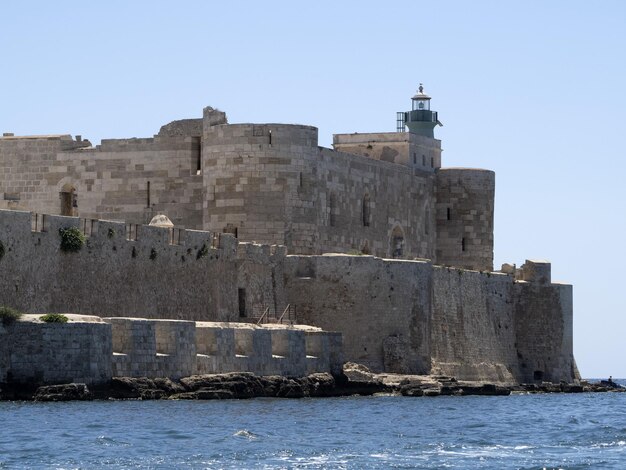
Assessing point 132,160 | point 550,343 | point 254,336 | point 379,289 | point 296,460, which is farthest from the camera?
point 550,343

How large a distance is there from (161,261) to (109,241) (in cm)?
236

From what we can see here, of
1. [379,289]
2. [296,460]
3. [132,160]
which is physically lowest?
[296,460]

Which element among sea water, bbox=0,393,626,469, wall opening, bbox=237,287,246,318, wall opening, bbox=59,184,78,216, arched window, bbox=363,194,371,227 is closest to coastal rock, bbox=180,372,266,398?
sea water, bbox=0,393,626,469

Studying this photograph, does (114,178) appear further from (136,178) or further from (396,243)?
(396,243)

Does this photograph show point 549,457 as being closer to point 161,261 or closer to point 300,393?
point 300,393

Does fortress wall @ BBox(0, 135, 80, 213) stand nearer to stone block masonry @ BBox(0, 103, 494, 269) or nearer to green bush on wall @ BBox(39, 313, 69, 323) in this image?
stone block masonry @ BBox(0, 103, 494, 269)

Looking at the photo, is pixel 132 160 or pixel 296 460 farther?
pixel 132 160

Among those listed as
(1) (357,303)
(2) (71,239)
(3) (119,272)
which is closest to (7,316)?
(2) (71,239)

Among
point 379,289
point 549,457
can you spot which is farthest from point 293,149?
point 549,457

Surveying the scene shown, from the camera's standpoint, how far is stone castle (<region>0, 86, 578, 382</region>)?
161 ft

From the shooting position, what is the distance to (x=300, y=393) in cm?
4884

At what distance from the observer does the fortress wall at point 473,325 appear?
2395 inches

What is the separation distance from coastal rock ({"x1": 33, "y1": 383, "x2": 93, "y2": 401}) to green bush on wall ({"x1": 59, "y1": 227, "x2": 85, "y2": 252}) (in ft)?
19.3

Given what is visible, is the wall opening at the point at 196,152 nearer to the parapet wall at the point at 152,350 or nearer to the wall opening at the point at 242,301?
the wall opening at the point at 242,301
